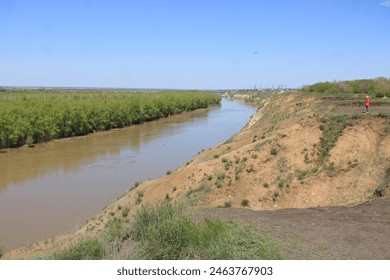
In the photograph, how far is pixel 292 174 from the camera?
18.2 meters

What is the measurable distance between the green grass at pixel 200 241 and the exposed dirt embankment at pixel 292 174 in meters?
8.12

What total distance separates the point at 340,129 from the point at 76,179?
1868cm

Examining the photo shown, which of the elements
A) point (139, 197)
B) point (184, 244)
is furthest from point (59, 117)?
point (184, 244)

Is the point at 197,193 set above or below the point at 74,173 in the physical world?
above

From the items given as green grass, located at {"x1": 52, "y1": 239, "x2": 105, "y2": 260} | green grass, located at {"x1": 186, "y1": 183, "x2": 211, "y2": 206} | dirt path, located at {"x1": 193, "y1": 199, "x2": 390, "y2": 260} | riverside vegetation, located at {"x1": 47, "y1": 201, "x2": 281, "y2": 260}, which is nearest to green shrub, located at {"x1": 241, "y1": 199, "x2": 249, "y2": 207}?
green grass, located at {"x1": 186, "y1": 183, "x2": 211, "y2": 206}

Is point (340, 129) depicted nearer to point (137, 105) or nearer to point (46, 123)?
point (46, 123)

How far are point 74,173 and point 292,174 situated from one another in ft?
62.8

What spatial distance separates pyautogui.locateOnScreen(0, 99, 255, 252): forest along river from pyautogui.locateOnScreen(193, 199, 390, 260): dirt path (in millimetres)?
10885

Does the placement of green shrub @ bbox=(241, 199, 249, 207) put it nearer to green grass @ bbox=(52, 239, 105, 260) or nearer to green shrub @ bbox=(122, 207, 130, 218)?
green shrub @ bbox=(122, 207, 130, 218)

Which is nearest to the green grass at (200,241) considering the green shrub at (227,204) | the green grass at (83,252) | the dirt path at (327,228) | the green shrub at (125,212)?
the dirt path at (327,228)

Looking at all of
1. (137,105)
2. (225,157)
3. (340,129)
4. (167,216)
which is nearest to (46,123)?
(137,105)

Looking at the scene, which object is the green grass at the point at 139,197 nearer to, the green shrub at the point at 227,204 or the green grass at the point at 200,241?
the green shrub at the point at 227,204

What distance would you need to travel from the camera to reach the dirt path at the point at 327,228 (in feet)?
25.7

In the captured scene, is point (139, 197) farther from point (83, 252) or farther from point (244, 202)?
point (83, 252)
